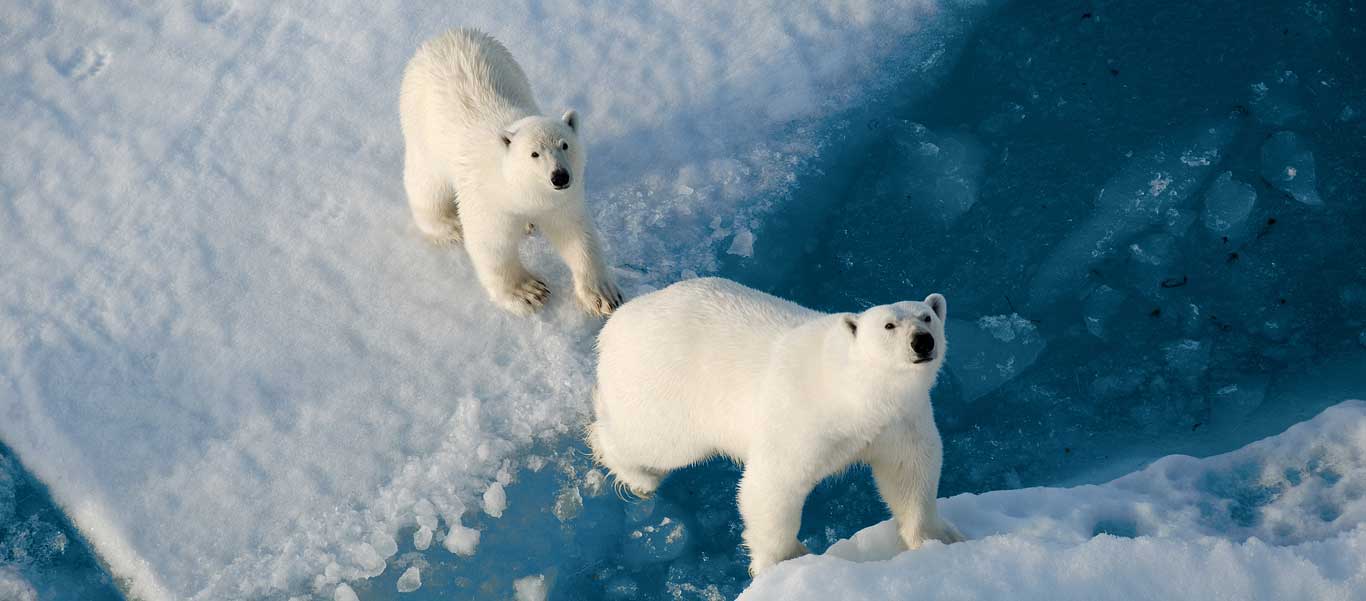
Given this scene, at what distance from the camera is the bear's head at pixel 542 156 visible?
398cm

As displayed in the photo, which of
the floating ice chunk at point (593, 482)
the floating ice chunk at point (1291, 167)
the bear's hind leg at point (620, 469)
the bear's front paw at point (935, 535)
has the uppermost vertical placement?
the floating ice chunk at point (1291, 167)

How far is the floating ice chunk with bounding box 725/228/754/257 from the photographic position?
471 centimetres

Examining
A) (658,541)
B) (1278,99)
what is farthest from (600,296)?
(1278,99)

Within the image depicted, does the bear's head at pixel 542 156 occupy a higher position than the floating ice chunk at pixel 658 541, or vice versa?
the bear's head at pixel 542 156

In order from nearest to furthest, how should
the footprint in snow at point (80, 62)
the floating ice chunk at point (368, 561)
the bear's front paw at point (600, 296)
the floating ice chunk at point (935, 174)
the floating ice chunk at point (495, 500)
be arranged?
the floating ice chunk at point (368, 561), the floating ice chunk at point (495, 500), the bear's front paw at point (600, 296), the floating ice chunk at point (935, 174), the footprint in snow at point (80, 62)

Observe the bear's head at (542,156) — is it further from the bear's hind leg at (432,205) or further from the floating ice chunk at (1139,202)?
the floating ice chunk at (1139,202)

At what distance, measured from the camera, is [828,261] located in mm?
4684

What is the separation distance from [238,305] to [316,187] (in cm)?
63

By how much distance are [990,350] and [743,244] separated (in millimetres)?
1051

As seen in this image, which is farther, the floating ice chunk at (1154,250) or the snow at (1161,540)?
the floating ice chunk at (1154,250)

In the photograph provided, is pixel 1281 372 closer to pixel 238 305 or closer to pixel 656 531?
pixel 656 531

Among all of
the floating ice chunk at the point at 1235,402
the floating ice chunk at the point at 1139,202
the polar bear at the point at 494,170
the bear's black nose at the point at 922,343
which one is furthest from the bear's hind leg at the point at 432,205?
the floating ice chunk at the point at 1235,402

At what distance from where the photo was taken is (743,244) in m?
4.71

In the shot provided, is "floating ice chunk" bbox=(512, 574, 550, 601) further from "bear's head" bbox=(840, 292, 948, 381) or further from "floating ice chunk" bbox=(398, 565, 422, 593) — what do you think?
"bear's head" bbox=(840, 292, 948, 381)
